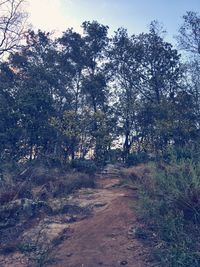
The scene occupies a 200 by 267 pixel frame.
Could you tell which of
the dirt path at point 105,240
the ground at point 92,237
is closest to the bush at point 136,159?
the ground at point 92,237

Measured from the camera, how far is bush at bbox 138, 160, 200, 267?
508cm

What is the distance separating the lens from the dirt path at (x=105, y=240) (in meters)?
5.63

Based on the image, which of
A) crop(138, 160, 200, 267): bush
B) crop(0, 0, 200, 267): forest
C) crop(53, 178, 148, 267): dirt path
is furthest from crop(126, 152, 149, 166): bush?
crop(138, 160, 200, 267): bush

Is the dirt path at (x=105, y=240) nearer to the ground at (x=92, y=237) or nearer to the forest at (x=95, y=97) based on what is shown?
the ground at (x=92, y=237)

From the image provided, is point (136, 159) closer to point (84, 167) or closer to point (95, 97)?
point (84, 167)

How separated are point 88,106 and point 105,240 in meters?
15.8

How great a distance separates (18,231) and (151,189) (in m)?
3.05

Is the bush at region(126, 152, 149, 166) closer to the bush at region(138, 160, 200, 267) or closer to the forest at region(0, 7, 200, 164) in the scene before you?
the forest at region(0, 7, 200, 164)

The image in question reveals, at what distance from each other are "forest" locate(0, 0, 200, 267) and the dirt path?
6.91ft

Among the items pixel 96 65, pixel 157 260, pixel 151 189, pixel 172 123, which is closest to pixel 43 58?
pixel 96 65

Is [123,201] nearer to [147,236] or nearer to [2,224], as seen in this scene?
[147,236]

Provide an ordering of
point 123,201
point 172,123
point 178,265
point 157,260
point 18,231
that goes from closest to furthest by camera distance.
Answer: point 178,265
point 157,260
point 18,231
point 123,201
point 172,123

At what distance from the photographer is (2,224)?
7.75 metres

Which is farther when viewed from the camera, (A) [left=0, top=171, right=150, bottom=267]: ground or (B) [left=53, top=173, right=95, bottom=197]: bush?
(B) [left=53, top=173, right=95, bottom=197]: bush
